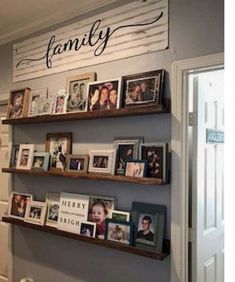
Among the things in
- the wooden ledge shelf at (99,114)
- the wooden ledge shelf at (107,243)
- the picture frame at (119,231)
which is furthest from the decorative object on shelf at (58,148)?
the picture frame at (119,231)

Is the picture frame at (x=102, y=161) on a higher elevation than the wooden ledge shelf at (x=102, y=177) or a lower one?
higher

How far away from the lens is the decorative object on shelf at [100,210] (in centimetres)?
210

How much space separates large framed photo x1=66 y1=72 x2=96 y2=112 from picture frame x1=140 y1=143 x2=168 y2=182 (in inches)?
23.8

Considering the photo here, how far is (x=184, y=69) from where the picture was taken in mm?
1811

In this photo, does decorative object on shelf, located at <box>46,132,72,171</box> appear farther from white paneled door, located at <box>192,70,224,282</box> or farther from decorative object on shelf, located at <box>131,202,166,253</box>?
white paneled door, located at <box>192,70,224,282</box>

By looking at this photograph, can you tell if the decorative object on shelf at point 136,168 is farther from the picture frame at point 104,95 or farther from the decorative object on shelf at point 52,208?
the decorative object on shelf at point 52,208

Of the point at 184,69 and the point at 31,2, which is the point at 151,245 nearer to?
the point at 184,69

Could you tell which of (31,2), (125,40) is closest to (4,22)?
(31,2)

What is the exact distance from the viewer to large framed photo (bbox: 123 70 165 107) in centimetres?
188

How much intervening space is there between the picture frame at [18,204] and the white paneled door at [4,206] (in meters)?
0.21

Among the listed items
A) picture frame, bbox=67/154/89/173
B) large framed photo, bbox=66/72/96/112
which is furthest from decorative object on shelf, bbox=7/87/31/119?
picture frame, bbox=67/154/89/173

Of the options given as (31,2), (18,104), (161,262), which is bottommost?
(161,262)

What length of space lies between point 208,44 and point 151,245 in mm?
1239

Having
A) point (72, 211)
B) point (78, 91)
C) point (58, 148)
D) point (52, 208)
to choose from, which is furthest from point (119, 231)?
point (78, 91)
